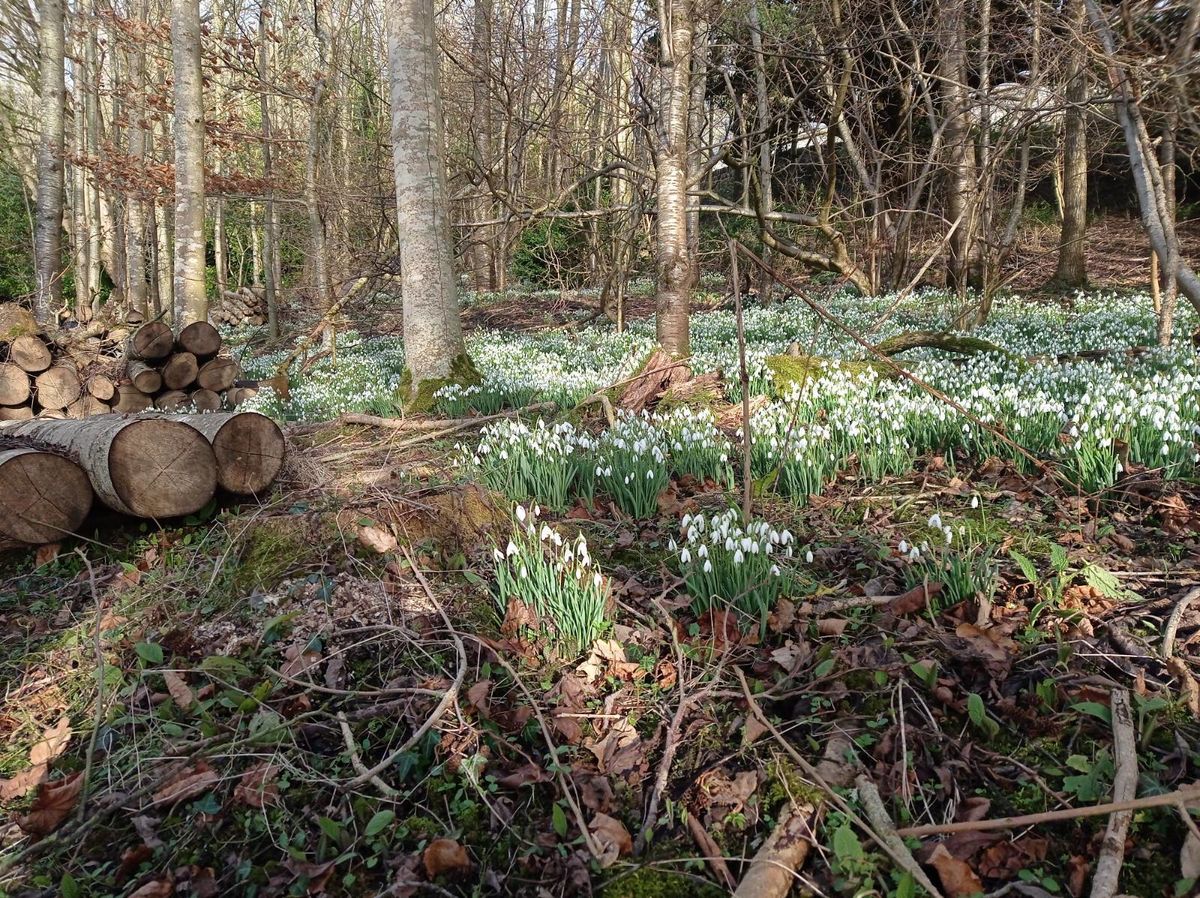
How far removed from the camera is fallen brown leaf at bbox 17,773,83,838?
6.41 feet

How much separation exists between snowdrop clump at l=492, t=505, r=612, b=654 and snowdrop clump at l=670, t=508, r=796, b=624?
35cm

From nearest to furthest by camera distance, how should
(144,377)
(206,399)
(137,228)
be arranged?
(144,377)
(206,399)
(137,228)

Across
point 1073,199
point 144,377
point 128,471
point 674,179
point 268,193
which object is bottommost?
point 128,471

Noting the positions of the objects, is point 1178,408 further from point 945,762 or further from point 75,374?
point 75,374

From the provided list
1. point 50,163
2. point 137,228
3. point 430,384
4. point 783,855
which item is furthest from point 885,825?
point 137,228

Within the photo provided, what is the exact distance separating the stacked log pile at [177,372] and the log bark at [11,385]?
0.88m

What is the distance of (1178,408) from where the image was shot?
12.6 feet

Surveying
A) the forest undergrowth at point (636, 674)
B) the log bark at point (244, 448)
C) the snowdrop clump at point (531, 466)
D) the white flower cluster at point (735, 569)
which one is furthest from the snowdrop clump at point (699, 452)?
the log bark at point (244, 448)

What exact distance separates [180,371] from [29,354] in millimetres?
1368

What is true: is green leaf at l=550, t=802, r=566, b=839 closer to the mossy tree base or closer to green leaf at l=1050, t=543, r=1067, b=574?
green leaf at l=1050, t=543, r=1067, b=574

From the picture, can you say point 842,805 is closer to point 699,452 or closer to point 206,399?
point 699,452

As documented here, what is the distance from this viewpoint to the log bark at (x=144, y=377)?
25.8 ft

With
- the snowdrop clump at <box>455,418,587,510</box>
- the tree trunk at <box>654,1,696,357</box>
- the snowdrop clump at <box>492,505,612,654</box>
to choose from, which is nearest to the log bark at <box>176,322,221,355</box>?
the tree trunk at <box>654,1,696,357</box>

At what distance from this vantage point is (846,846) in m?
1.66
